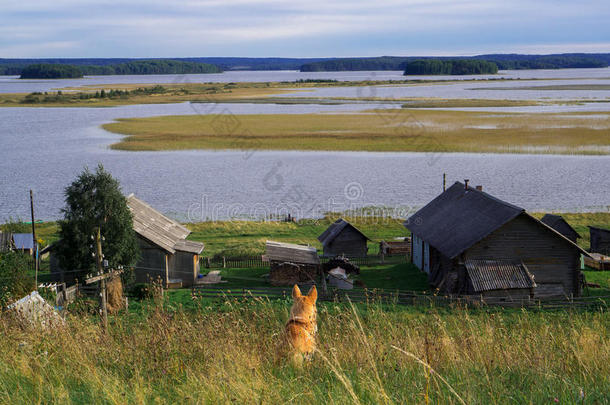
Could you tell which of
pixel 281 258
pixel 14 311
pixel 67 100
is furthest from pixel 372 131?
pixel 67 100

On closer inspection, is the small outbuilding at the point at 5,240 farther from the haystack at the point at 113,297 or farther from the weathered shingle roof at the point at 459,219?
the weathered shingle roof at the point at 459,219

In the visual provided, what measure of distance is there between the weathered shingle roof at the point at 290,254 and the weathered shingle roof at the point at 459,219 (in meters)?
5.92

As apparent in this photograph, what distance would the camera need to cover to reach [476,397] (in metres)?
5.01

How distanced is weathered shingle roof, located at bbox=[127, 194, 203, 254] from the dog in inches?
942

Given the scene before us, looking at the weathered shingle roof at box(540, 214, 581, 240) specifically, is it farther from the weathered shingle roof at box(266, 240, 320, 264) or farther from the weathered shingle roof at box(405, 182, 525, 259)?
the weathered shingle roof at box(266, 240, 320, 264)

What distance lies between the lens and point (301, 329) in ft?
23.0

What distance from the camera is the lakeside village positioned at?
2653cm

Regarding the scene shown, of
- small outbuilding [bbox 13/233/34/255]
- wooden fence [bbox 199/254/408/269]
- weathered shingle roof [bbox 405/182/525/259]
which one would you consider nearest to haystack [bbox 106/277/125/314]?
wooden fence [bbox 199/254/408/269]

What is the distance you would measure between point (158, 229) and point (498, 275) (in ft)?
57.2

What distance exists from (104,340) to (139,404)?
248 cm

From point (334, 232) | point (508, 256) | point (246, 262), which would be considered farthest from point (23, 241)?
point (508, 256)

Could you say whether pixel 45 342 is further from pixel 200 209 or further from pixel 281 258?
pixel 200 209

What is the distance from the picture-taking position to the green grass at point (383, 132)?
81.7m

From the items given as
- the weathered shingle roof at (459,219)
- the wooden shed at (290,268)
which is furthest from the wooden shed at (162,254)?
the weathered shingle roof at (459,219)
